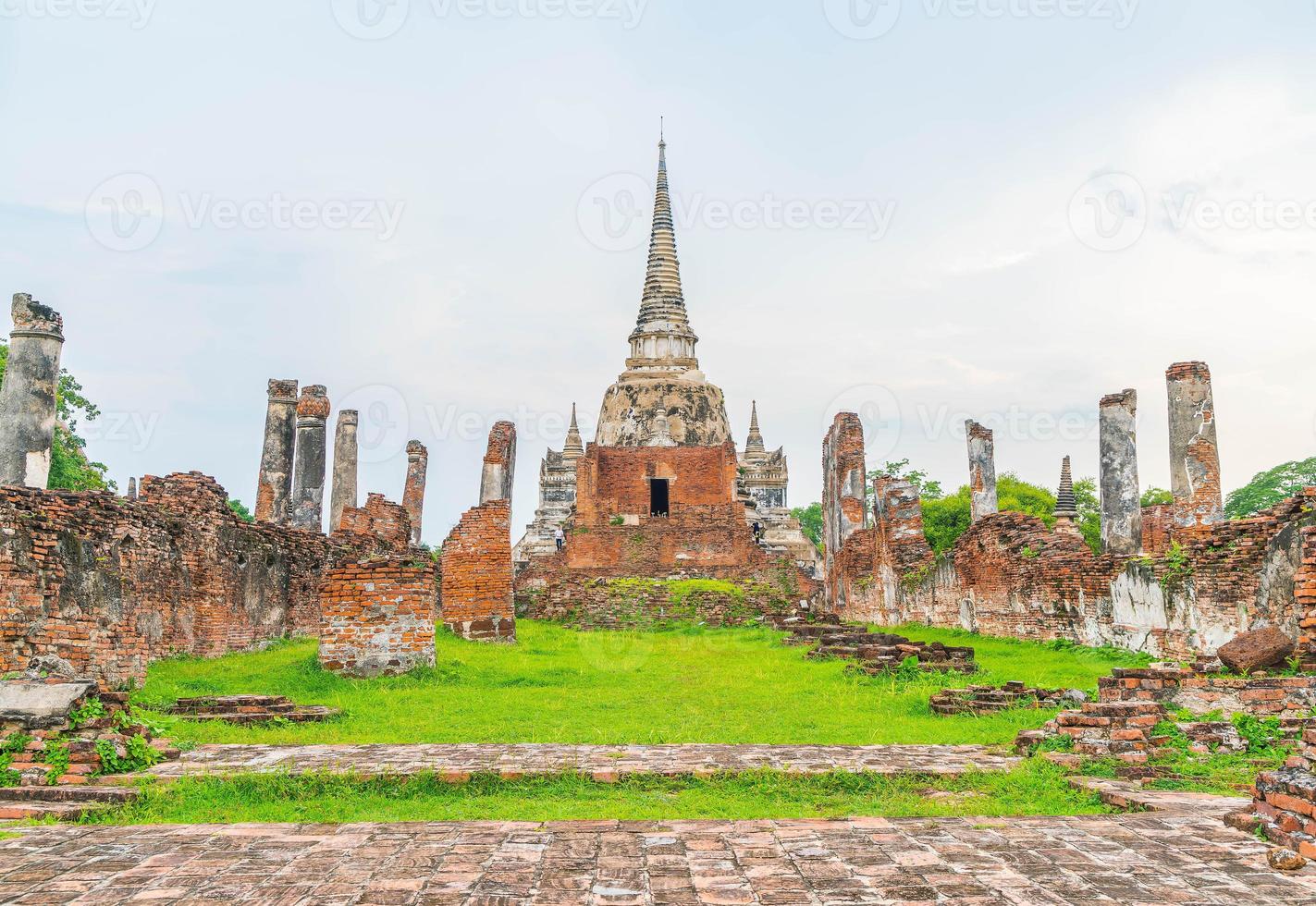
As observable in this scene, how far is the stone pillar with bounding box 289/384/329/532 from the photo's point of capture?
831 inches

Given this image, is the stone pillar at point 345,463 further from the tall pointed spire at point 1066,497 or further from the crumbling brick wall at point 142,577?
the tall pointed spire at point 1066,497

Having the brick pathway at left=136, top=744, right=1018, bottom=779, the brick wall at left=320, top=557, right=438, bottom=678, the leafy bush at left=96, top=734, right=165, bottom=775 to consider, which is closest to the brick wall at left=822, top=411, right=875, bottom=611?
the brick wall at left=320, top=557, right=438, bottom=678

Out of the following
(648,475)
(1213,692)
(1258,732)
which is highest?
(648,475)

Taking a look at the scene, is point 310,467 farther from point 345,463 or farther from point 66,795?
point 66,795

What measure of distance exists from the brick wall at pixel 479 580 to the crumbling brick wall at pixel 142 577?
2.47 metres

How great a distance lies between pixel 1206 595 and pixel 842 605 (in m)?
15.3

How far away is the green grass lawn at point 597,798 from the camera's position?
5.46 meters

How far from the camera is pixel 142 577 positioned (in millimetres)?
11438

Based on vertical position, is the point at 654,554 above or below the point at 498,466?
below

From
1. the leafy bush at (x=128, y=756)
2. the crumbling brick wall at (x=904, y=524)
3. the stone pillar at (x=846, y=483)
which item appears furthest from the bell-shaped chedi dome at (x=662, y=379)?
the leafy bush at (x=128, y=756)

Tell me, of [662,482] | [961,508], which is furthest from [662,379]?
[961,508]

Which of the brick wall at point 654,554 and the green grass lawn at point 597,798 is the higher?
the brick wall at point 654,554

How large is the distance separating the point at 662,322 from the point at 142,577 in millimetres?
35670

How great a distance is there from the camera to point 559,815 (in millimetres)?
5406
